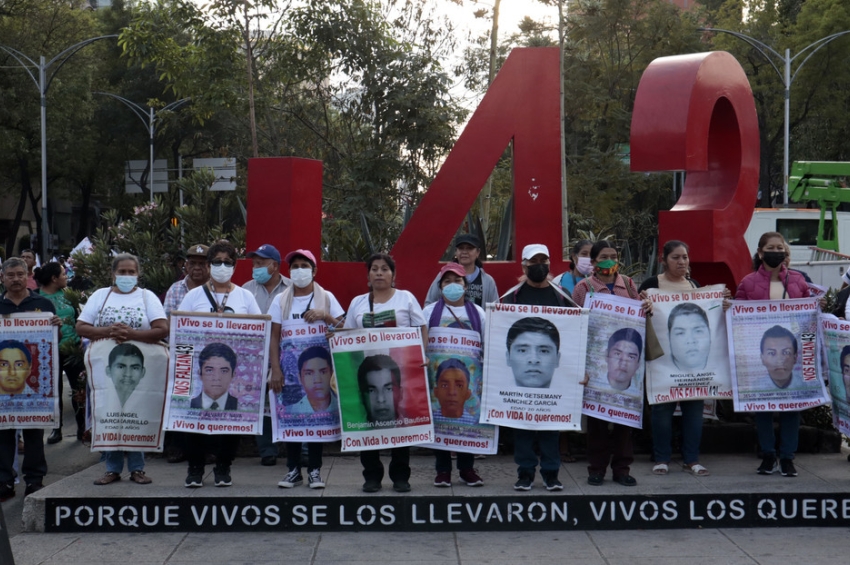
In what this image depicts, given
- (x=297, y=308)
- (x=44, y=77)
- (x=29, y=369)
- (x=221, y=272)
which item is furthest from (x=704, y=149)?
(x=44, y=77)

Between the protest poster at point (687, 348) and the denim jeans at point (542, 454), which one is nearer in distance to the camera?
the denim jeans at point (542, 454)

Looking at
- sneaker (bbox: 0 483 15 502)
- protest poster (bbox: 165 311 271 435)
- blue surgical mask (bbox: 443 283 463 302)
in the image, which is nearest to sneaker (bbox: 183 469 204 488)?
protest poster (bbox: 165 311 271 435)

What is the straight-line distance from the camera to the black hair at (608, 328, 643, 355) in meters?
6.84

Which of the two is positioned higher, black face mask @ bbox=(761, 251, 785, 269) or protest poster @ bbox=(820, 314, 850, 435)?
black face mask @ bbox=(761, 251, 785, 269)

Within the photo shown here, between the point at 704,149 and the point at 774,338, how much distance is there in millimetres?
1951

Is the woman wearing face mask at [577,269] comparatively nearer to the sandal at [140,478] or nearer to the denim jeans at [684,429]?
the denim jeans at [684,429]

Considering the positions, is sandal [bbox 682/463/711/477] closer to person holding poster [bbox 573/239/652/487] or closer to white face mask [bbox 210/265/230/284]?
person holding poster [bbox 573/239/652/487]

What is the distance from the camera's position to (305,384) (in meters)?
6.69

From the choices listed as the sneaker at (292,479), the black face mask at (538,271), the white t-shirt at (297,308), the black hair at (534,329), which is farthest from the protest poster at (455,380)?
the sneaker at (292,479)

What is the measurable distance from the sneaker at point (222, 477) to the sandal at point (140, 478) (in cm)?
51

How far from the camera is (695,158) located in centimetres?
821

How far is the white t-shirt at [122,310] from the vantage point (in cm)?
676

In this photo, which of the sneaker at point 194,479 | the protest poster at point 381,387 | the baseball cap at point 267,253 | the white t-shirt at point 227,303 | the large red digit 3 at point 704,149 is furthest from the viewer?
the large red digit 3 at point 704,149

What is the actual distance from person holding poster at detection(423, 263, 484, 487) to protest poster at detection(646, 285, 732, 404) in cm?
132
